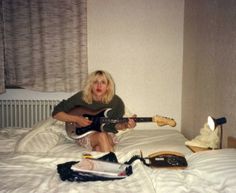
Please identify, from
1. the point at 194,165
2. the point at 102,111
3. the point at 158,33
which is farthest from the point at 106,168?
the point at 158,33

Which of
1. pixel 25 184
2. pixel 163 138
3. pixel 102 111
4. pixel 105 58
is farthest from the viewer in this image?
pixel 105 58

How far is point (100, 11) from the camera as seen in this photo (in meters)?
3.17

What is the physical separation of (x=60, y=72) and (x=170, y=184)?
6.82ft

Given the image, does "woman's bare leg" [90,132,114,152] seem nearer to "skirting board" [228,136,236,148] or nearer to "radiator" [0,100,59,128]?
"skirting board" [228,136,236,148]

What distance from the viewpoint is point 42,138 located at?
231 cm

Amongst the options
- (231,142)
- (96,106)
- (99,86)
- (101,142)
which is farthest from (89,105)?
(231,142)

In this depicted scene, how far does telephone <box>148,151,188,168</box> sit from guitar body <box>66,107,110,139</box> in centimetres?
71

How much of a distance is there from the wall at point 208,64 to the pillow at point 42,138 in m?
1.25

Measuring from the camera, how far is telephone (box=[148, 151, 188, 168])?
5.41ft

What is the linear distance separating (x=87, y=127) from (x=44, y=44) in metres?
1.26

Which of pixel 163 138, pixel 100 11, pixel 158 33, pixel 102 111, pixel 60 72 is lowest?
pixel 163 138

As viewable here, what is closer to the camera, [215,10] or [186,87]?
[215,10]

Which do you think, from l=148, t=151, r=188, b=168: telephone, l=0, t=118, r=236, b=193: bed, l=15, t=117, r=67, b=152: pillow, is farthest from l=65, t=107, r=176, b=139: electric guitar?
l=148, t=151, r=188, b=168: telephone

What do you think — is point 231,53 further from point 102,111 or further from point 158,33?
point 158,33
